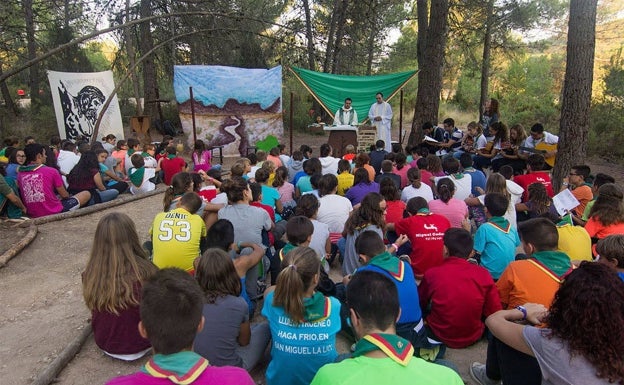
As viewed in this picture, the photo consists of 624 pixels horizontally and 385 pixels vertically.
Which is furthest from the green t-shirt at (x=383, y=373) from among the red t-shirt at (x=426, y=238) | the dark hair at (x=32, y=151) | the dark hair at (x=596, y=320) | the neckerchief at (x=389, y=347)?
the dark hair at (x=32, y=151)

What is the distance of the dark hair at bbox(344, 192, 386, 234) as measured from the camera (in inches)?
157

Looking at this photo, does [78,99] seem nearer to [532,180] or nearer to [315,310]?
[532,180]

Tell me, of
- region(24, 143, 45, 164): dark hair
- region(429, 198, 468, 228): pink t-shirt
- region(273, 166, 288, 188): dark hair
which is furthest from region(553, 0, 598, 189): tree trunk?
region(24, 143, 45, 164): dark hair

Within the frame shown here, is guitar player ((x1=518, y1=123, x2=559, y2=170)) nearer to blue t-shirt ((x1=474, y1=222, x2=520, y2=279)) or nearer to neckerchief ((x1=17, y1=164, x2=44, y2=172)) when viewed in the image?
blue t-shirt ((x1=474, y1=222, x2=520, y2=279))

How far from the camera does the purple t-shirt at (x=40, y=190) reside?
6082 mm

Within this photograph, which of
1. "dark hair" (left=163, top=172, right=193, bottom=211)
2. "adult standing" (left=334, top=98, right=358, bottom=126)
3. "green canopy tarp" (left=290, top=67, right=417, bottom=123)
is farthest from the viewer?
"green canopy tarp" (left=290, top=67, right=417, bottom=123)

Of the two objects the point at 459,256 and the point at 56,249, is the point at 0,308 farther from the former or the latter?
the point at 459,256

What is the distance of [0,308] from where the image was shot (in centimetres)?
390

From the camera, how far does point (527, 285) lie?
2.87m

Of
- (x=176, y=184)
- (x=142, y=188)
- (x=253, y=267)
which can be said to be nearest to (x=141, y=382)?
(x=253, y=267)

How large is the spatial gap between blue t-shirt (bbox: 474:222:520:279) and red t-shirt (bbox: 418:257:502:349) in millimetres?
635

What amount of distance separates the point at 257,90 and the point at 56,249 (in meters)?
7.74

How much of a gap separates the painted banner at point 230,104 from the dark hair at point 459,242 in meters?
9.74

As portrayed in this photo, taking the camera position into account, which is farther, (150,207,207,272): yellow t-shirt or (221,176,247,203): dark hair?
(221,176,247,203): dark hair
